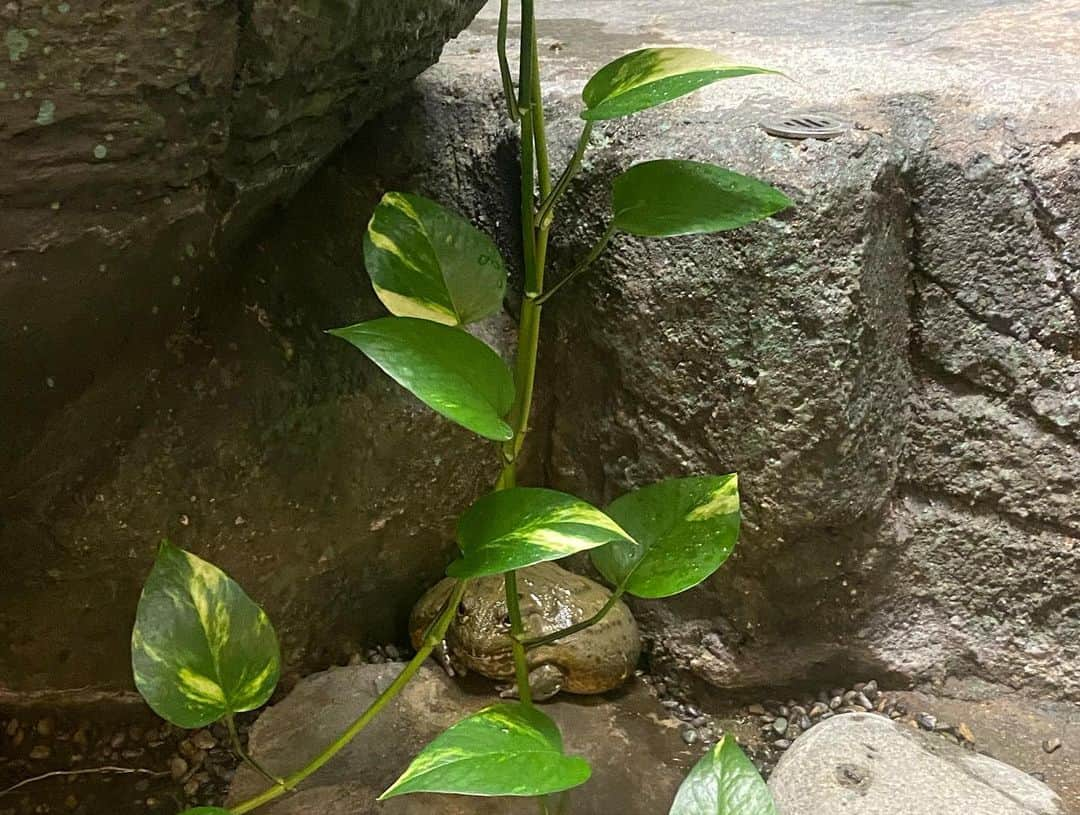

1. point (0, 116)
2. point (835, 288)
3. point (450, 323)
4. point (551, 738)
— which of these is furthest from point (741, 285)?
point (0, 116)

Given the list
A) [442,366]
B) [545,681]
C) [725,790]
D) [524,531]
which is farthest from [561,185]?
[545,681]

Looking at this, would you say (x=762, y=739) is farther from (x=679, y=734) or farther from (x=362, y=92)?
(x=362, y=92)

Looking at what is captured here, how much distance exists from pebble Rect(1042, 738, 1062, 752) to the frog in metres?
0.53

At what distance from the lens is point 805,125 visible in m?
1.17

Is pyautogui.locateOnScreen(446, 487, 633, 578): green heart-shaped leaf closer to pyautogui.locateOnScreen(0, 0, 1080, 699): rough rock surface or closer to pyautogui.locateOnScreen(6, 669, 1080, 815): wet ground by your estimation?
pyautogui.locateOnScreen(0, 0, 1080, 699): rough rock surface

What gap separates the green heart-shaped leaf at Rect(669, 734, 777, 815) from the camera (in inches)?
32.0

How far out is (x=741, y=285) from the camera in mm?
1157

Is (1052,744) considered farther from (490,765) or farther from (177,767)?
(177,767)

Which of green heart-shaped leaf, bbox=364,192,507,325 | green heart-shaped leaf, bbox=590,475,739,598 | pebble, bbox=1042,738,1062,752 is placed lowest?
pebble, bbox=1042,738,1062,752

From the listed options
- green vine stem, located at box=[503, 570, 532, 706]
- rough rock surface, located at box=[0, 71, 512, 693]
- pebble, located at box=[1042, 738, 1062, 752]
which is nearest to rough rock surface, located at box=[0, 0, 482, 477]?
rough rock surface, located at box=[0, 71, 512, 693]

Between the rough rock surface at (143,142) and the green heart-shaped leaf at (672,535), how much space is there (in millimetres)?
518

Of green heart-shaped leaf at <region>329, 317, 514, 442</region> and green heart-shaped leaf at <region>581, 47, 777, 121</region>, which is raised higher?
green heart-shaped leaf at <region>581, 47, 777, 121</region>

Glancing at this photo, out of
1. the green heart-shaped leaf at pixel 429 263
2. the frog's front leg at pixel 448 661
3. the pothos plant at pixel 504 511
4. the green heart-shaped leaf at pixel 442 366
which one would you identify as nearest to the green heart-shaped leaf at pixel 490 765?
the pothos plant at pixel 504 511

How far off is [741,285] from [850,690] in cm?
59
